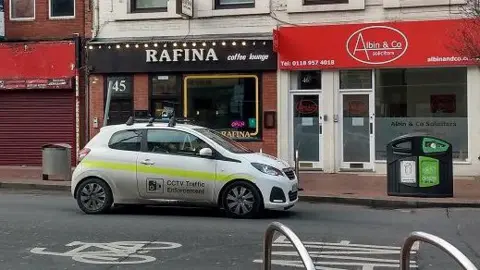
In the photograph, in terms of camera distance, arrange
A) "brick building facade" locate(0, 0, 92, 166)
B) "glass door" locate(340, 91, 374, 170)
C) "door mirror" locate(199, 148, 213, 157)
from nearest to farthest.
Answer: "door mirror" locate(199, 148, 213, 157), "glass door" locate(340, 91, 374, 170), "brick building facade" locate(0, 0, 92, 166)

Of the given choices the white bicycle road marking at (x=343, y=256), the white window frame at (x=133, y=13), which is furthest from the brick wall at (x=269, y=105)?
the white bicycle road marking at (x=343, y=256)

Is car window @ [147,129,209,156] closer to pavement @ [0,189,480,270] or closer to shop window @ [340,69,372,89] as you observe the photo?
pavement @ [0,189,480,270]

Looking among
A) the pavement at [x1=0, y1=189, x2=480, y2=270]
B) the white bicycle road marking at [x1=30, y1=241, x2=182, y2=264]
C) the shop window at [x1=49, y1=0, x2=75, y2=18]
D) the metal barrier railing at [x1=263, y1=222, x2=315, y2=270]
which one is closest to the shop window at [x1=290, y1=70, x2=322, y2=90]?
the pavement at [x1=0, y1=189, x2=480, y2=270]

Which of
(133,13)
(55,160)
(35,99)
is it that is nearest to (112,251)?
(55,160)

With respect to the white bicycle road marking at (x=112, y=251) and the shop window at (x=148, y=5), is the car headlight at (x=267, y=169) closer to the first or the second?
the white bicycle road marking at (x=112, y=251)

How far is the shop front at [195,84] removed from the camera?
1745cm

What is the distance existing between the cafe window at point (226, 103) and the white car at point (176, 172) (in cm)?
667

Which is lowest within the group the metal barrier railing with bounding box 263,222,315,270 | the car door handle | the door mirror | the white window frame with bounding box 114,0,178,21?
the metal barrier railing with bounding box 263,222,315,270

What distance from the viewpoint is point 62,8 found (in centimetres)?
1930

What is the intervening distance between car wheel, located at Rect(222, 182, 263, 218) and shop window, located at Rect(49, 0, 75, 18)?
11195mm

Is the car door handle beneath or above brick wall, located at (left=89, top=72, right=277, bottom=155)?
beneath

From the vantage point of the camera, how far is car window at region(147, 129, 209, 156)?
34.4 ft

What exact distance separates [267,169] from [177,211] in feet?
6.79

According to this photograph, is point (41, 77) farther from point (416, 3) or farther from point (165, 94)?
point (416, 3)
